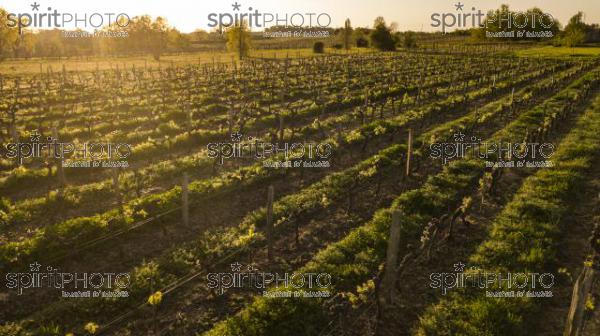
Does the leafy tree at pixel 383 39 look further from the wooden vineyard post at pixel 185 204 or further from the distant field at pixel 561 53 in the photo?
the wooden vineyard post at pixel 185 204

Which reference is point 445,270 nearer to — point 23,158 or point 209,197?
point 209,197

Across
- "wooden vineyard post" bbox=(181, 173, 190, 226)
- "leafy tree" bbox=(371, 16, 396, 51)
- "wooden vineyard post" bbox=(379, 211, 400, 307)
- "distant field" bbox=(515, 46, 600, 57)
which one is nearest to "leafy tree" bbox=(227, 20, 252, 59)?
"leafy tree" bbox=(371, 16, 396, 51)

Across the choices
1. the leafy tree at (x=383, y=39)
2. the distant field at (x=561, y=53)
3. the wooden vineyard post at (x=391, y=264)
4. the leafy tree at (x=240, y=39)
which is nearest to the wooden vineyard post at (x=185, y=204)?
the wooden vineyard post at (x=391, y=264)

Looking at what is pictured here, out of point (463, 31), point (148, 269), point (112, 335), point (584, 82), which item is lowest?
point (112, 335)

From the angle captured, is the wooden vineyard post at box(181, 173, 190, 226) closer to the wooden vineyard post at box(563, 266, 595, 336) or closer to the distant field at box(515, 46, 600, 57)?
the wooden vineyard post at box(563, 266, 595, 336)

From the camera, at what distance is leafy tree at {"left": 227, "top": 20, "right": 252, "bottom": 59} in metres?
82.8

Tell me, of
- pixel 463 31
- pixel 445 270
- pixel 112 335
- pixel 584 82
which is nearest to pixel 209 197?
pixel 112 335

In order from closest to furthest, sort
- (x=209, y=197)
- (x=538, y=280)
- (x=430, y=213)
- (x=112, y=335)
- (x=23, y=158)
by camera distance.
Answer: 1. (x=112, y=335)
2. (x=538, y=280)
3. (x=430, y=213)
4. (x=209, y=197)
5. (x=23, y=158)

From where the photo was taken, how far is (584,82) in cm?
4134

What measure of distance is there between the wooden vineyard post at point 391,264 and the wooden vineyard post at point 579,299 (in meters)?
3.12

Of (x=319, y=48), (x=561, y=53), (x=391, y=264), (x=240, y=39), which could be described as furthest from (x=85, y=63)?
(x=561, y=53)

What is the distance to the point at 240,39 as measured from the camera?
271 ft

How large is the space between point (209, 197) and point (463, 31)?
182434 mm

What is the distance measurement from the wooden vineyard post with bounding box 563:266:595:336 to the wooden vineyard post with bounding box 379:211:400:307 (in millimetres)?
3124
